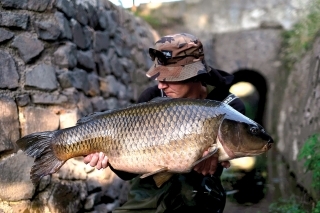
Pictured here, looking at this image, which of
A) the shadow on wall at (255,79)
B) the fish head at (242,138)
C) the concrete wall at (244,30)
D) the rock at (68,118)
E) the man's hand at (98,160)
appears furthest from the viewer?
the shadow on wall at (255,79)

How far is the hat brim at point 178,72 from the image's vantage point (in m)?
2.29

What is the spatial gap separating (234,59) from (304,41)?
2.91m

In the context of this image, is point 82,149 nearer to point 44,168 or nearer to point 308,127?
point 44,168

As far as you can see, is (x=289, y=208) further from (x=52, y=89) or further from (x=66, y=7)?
(x=66, y=7)

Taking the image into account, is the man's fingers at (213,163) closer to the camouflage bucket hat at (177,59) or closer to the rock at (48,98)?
the camouflage bucket hat at (177,59)

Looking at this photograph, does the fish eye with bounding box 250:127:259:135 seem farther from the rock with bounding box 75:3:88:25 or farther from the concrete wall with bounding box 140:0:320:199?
the concrete wall with bounding box 140:0:320:199

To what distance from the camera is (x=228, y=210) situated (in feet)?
13.1

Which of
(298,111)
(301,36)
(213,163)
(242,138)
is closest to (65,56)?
(213,163)

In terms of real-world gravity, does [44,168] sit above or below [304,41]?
above

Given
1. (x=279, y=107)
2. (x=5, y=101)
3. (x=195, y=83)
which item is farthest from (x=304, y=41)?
(x=5, y=101)

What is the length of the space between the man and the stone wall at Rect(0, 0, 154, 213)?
624 millimetres

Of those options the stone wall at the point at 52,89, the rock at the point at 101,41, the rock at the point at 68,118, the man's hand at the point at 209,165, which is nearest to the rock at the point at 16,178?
the stone wall at the point at 52,89

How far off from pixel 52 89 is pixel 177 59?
1.19 m

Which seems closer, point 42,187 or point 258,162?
point 42,187
